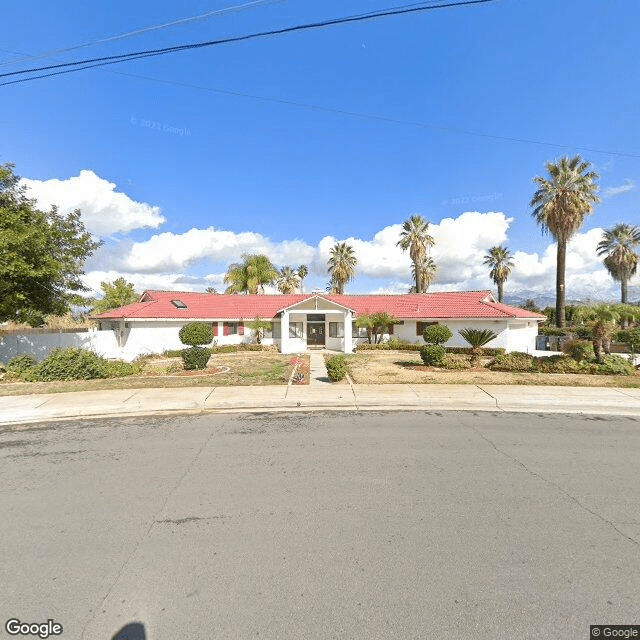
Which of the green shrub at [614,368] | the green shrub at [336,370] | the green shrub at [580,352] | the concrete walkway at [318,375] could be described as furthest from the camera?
the green shrub at [580,352]

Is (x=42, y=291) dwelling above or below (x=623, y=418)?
above

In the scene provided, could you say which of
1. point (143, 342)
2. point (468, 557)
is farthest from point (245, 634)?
point (143, 342)

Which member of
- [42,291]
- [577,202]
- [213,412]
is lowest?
[213,412]

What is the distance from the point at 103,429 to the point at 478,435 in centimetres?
851

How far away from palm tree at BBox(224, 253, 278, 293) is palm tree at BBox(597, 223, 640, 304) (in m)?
43.9

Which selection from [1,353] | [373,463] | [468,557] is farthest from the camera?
[1,353]

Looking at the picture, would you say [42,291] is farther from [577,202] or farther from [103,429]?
[577,202]

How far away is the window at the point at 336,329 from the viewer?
28.5 metres

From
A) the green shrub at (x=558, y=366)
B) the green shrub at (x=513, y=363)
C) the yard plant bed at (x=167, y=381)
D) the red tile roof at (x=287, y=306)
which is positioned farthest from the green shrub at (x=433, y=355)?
the red tile roof at (x=287, y=306)

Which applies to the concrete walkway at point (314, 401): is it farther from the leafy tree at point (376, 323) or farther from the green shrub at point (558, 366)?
the leafy tree at point (376, 323)

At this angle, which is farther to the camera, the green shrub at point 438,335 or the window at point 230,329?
the window at point 230,329

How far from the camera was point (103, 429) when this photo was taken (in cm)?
779

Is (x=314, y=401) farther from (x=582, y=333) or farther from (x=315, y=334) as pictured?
(x=582, y=333)

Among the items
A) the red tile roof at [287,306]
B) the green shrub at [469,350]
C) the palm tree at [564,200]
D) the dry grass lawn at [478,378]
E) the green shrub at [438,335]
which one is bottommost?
the green shrub at [469,350]
